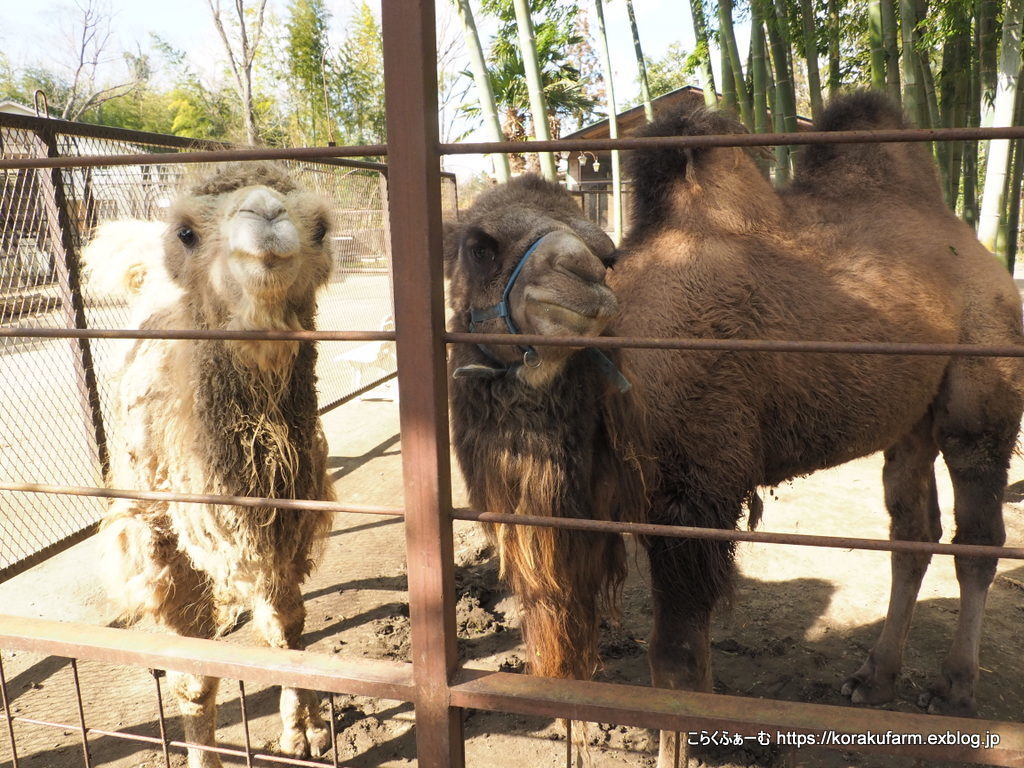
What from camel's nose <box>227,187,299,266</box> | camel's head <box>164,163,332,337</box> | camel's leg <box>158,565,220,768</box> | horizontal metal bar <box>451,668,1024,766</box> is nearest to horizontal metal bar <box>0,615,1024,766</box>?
horizontal metal bar <box>451,668,1024,766</box>

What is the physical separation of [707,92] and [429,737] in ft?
30.1

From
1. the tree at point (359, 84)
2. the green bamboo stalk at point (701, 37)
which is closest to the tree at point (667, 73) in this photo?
the tree at point (359, 84)

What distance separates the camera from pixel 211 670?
4.96 ft

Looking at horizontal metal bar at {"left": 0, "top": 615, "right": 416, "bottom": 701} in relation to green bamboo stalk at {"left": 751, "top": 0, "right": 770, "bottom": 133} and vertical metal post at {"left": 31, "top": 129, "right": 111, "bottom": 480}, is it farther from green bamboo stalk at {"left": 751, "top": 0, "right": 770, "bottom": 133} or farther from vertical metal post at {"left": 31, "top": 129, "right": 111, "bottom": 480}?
green bamboo stalk at {"left": 751, "top": 0, "right": 770, "bottom": 133}

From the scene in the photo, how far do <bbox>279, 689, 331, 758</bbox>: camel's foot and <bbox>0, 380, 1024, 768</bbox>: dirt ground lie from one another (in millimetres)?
101

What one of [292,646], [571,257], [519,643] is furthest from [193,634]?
[571,257]

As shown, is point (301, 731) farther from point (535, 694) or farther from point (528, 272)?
point (528, 272)

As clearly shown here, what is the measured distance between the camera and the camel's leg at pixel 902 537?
9.96ft

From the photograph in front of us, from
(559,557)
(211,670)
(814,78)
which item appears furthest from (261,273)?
(814,78)

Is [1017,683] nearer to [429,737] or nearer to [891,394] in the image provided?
[891,394]

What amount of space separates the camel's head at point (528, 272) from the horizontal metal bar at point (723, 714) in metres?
0.86

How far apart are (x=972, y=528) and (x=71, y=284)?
444cm

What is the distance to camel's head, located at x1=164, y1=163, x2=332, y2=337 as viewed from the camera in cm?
198

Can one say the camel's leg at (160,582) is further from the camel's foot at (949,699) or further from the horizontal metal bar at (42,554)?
the camel's foot at (949,699)
